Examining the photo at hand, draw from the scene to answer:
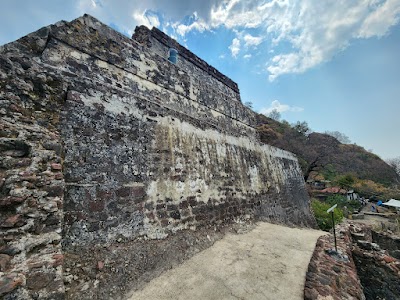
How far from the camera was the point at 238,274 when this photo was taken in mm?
2957

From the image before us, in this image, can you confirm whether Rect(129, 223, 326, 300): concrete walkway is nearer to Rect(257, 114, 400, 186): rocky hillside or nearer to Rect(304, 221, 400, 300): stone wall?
Rect(304, 221, 400, 300): stone wall

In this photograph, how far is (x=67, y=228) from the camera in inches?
91.6

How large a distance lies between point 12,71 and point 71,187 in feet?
4.85

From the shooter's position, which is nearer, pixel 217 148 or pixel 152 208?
pixel 152 208

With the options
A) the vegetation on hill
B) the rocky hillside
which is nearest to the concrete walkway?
the vegetation on hill

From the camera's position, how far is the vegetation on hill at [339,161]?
83.5 ft

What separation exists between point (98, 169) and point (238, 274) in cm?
251

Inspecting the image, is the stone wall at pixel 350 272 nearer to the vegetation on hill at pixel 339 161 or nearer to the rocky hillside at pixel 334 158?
the vegetation on hill at pixel 339 161

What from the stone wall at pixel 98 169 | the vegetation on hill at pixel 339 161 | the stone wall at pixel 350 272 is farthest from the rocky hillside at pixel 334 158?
the stone wall at pixel 98 169

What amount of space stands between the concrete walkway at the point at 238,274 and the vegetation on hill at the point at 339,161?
20.2m

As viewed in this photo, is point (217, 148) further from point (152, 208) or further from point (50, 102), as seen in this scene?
point (50, 102)

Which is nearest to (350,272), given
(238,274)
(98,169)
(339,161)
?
(238,274)

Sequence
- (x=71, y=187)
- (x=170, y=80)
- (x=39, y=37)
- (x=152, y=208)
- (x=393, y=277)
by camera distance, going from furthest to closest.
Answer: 1. (x=170, y=80)
2. (x=393, y=277)
3. (x=152, y=208)
4. (x=39, y=37)
5. (x=71, y=187)

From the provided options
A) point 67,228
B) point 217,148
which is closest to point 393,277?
point 217,148
